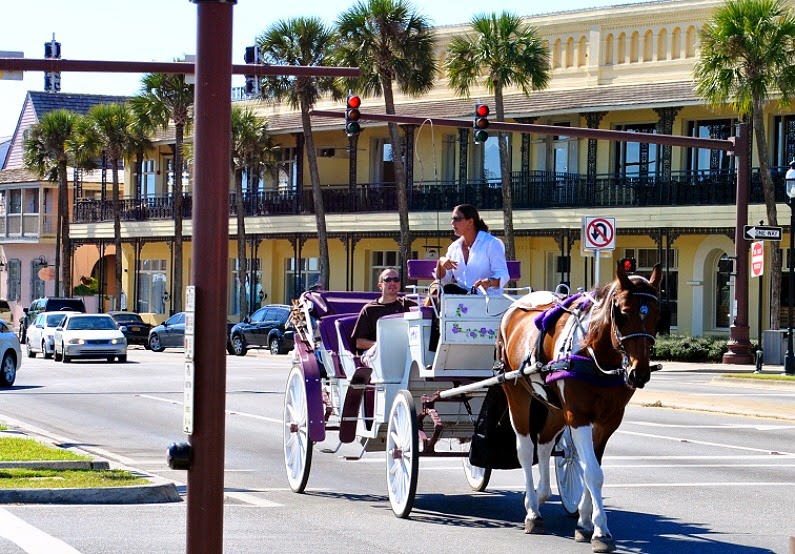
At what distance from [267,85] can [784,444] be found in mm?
32227

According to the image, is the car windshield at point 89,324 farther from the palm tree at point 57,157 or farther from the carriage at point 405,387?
the carriage at point 405,387

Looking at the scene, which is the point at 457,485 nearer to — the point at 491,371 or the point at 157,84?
the point at 491,371

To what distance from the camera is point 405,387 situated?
11.5 meters

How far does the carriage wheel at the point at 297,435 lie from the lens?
12453 mm

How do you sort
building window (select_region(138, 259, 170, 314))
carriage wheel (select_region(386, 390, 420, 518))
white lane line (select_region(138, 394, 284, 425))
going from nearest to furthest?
carriage wheel (select_region(386, 390, 420, 518)) → white lane line (select_region(138, 394, 284, 425)) → building window (select_region(138, 259, 170, 314))

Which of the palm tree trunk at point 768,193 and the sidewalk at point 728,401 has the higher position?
the palm tree trunk at point 768,193

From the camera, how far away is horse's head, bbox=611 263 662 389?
352 inches

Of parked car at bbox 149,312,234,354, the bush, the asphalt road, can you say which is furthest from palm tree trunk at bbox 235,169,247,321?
the asphalt road

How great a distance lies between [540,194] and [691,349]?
353 inches

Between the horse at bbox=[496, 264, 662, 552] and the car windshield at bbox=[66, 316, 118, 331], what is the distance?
32114 millimetres

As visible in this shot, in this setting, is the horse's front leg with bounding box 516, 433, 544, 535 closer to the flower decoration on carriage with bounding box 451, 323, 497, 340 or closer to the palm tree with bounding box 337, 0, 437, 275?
the flower decoration on carriage with bounding box 451, 323, 497, 340

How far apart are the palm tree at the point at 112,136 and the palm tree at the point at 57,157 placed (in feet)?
10.3

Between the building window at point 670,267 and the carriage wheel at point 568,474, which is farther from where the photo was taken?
the building window at point 670,267

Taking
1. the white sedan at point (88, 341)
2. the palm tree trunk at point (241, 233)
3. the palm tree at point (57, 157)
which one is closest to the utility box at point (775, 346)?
the white sedan at point (88, 341)
